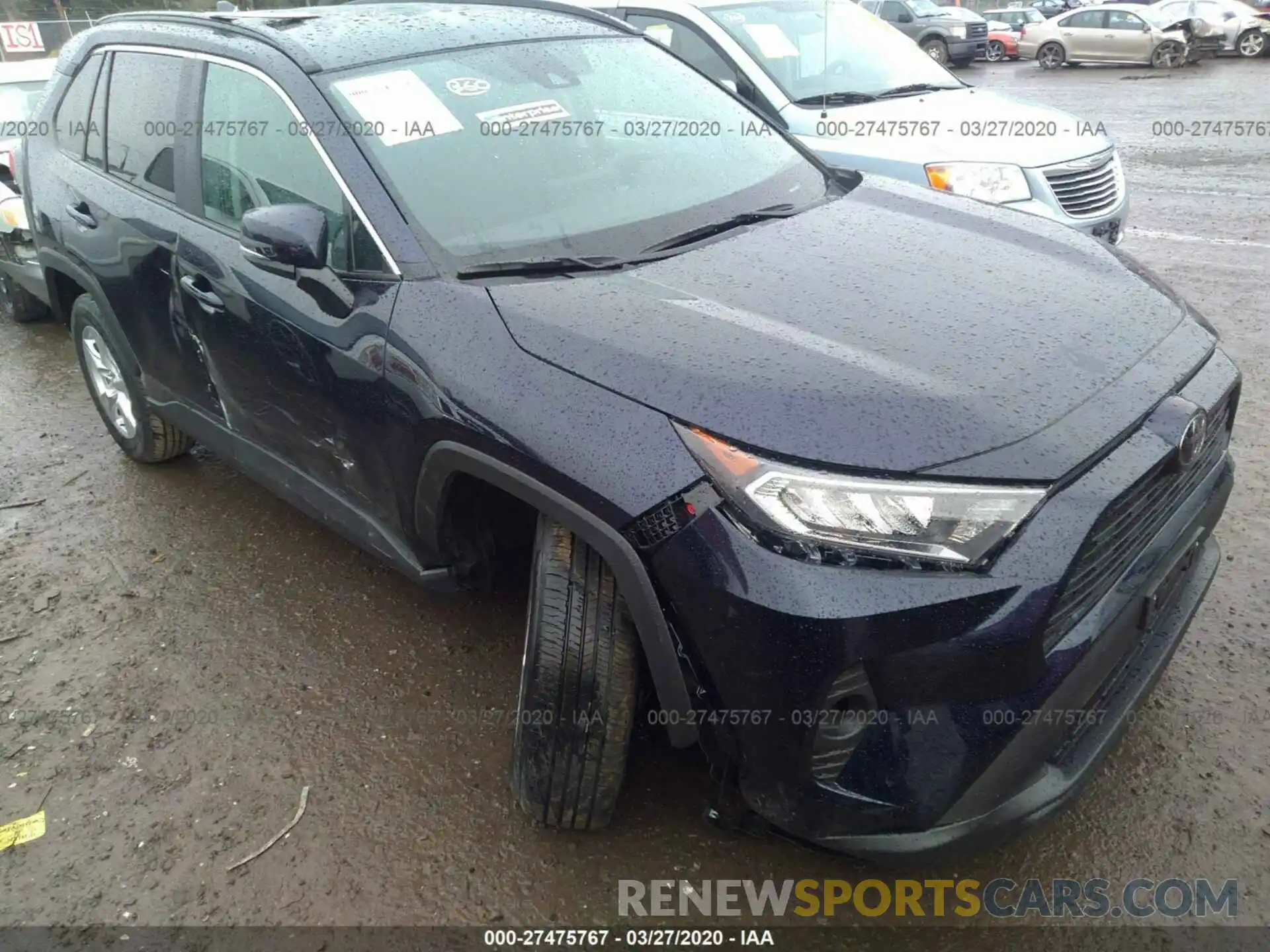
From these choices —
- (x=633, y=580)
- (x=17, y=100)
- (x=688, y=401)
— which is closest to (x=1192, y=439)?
(x=688, y=401)

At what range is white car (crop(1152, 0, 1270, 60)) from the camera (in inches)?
763

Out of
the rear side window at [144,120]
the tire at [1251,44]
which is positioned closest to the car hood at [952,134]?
the rear side window at [144,120]

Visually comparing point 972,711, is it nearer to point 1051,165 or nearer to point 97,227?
point 97,227

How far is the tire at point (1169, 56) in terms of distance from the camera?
1911cm

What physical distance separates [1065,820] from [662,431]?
4.69 ft

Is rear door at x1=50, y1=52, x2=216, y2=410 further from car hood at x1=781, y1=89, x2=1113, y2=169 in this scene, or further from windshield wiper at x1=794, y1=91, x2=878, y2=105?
windshield wiper at x1=794, y1=91, x2=878, y2=105

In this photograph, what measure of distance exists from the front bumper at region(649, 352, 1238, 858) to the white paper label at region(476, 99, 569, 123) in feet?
5.14

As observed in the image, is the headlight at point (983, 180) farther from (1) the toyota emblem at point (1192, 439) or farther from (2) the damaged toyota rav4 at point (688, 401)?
(1) the toyota emblem at point (1192, 439)

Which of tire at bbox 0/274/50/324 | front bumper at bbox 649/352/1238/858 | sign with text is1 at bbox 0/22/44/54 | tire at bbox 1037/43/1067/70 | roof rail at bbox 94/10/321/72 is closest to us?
front bumper at bbox 649/352/1238/858

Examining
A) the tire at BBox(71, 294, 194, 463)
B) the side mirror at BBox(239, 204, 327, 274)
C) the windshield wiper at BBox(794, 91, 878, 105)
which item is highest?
the side mirror at BBox(239, 204, 327, 274)

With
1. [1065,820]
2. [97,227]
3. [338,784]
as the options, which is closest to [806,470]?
[1065,820]

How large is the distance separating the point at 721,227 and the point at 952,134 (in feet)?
9.72

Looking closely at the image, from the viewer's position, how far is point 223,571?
3498 millimetres

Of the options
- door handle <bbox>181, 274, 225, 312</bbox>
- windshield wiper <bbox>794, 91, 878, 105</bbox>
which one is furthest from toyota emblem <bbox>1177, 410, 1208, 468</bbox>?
windshield wiper <bbox>794, 91, 878, 105</bbox>
